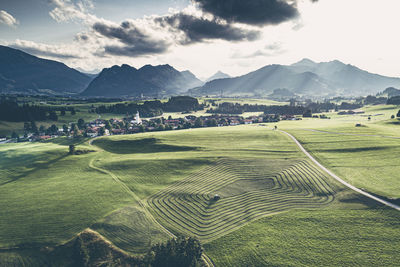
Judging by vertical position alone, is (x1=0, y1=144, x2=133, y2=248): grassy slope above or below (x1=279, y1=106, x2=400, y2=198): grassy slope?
below

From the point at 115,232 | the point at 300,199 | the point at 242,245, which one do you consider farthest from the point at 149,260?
the point at 300,199

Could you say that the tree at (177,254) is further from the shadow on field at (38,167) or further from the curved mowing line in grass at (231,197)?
the shadow on field at (38,167)

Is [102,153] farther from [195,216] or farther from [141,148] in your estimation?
[195,216]

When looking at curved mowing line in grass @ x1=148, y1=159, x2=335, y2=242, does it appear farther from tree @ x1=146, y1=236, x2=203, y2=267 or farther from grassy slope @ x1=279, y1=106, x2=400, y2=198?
grassy slope @ x1=279, y1=106, x2=400, y2=198

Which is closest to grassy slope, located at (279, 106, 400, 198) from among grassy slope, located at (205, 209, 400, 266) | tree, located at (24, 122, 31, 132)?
grassy slope, located at (205, 209, 400, 266)

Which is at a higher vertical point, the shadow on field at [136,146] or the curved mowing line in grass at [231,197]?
the shadow on field at [136,146]

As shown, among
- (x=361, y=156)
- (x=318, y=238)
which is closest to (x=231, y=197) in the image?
(x=318, y=238)

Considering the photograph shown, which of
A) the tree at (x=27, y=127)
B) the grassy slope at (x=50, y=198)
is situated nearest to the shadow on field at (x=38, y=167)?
the grassy slope at (x=50, y=198)
